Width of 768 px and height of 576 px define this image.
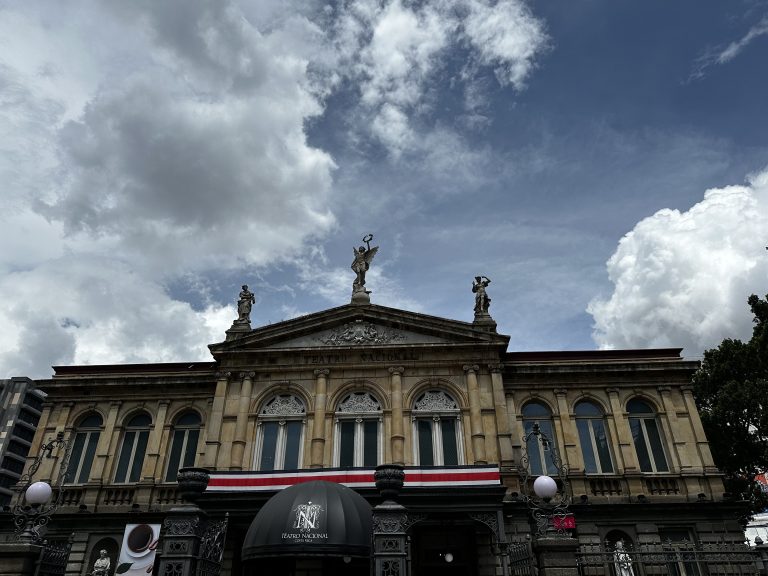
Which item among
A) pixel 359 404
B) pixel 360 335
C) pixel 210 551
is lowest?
pixel 210 551

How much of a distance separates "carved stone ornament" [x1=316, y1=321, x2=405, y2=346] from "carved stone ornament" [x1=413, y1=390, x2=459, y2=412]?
2745 millimetres

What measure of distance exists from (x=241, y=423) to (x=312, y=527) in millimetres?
11328

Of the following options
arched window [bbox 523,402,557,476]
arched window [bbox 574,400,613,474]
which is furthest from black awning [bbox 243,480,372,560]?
arched window [bbox 574,400,613,474]

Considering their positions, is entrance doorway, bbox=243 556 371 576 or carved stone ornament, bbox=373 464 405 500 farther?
entrance doorway, bbox=243 556 371 576

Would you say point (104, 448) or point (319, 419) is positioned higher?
point (319, 419)

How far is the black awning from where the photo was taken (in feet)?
42.3

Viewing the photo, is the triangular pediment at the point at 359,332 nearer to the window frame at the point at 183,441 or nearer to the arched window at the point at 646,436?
the window frame at the point at 183,441

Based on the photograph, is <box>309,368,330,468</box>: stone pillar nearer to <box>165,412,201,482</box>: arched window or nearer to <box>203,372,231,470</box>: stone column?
<box>203,372,231,470</box>: stone column

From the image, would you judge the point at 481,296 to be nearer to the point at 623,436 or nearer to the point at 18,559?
the point at 623,436

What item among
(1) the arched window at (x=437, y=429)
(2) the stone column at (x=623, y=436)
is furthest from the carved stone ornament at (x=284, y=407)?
(2) the stone column at (x=623, y=436)

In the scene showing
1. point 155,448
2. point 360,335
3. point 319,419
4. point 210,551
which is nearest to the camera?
point 210,551

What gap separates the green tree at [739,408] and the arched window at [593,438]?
26.9 ft

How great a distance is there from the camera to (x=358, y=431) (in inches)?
929

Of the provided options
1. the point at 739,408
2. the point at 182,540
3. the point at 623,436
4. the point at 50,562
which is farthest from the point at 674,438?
the point at 50,562
